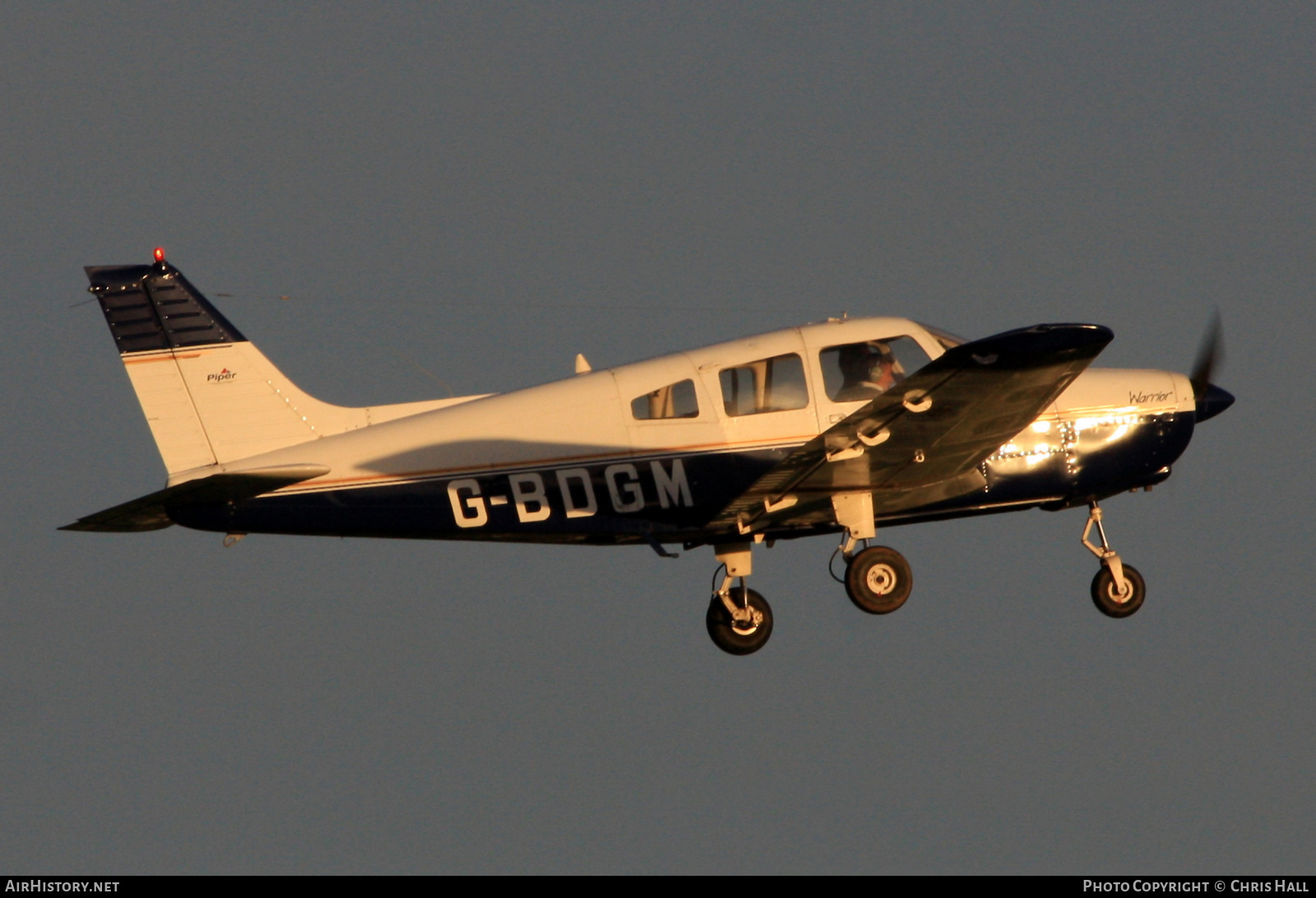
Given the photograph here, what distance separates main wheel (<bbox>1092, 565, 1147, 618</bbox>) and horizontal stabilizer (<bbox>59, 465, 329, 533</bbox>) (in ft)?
23.2

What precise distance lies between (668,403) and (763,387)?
824 millimetres

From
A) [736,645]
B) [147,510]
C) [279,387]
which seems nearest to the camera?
[147,510]

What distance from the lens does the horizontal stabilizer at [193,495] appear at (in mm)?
15094

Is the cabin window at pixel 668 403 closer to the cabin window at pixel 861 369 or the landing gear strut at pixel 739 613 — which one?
the cabin window at pixel 861 369

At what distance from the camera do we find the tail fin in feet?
52.0

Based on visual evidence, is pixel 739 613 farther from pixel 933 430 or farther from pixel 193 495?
pixel 193 495

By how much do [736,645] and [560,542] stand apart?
2220mm

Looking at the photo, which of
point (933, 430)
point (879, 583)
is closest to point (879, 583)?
point (879, 583)

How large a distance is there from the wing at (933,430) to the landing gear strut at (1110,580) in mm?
1351

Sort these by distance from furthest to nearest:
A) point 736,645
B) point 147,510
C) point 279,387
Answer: point 736,645, point 279,387, point 147,510

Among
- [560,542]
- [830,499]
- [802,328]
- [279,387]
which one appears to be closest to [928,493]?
[830,499]

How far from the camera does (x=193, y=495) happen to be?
50.2 feet
